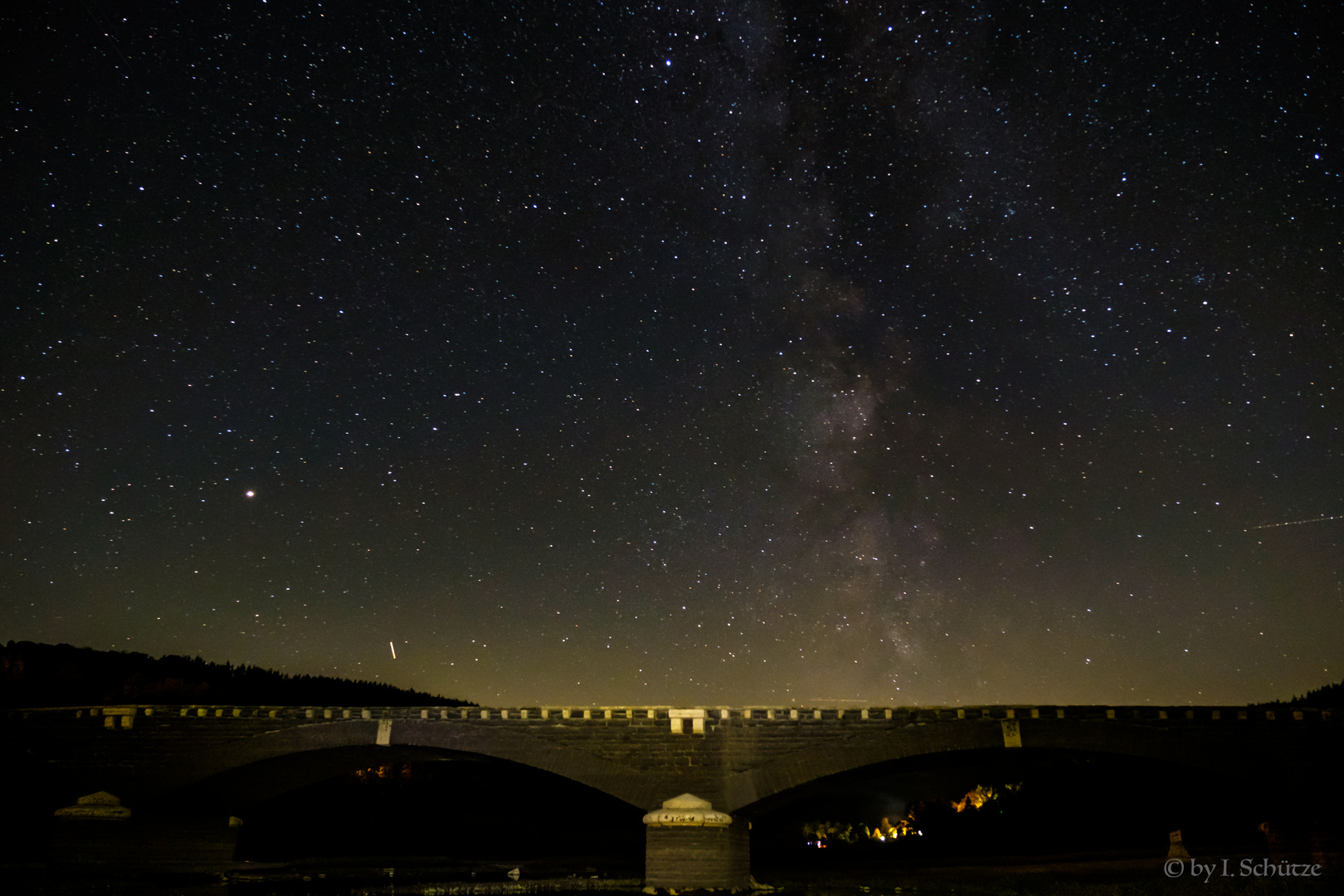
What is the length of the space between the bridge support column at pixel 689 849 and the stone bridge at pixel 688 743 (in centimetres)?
6

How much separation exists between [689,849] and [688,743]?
21.5 ft

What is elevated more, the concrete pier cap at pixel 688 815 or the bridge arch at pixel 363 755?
the bridge arch at pixel 363 755

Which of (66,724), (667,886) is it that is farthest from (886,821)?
(66,724)

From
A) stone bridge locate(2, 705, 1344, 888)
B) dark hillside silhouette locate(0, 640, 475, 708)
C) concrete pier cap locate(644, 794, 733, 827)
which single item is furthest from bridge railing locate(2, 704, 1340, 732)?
dark hillside silhouette locate(0, 640, 475, 708)

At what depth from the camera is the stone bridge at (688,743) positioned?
115ft

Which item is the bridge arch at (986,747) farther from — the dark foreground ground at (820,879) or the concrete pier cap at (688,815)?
the concrete pier cap at (688,815)

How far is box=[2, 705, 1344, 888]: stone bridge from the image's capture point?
35.2 metres

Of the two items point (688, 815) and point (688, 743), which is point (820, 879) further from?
point (688, 815)

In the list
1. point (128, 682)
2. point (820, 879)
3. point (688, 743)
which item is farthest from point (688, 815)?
point (128, 682)

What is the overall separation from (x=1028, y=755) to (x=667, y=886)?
62.5ft

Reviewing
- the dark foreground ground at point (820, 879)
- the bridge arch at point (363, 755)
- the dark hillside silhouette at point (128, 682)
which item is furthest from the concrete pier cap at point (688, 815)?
the dark hillside silhouette at point (128, 682)

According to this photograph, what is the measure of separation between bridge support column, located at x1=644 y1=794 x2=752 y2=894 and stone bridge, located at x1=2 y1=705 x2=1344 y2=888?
0.06m

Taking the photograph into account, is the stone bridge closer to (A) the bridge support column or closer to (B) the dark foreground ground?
(A) the bridge support column

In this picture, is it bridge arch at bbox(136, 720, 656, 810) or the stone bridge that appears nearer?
the stone bridge
